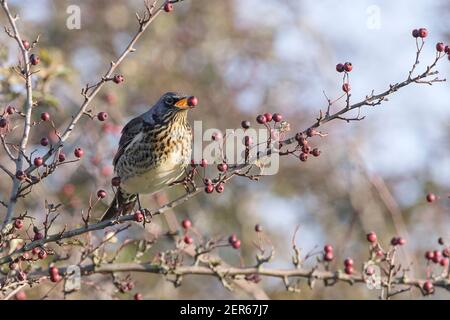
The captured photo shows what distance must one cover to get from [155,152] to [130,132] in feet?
1.43

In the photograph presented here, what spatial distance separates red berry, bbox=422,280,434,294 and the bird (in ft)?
5.99

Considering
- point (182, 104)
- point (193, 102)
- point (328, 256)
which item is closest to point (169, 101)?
point (182, 104)

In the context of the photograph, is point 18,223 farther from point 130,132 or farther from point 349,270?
point 130,132

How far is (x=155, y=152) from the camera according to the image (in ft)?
19.3

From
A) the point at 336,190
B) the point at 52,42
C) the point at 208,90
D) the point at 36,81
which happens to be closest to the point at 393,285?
the point at 36,81

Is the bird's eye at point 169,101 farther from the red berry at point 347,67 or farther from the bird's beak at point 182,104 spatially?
the red berry at point 347,67

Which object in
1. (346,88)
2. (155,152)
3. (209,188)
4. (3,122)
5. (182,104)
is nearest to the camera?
(209,188)

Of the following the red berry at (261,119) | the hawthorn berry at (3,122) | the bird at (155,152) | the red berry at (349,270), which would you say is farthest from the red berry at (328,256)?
the hawthorn berry at (3,122)

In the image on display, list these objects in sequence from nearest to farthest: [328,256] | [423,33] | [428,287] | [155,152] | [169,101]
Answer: [423,33], [428,287], [328,256], [155,152], [169,101]

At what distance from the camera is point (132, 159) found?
5961mm

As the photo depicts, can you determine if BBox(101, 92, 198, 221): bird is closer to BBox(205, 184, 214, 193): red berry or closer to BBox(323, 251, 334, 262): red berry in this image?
BBox(323, 251, 334, 262): red berry

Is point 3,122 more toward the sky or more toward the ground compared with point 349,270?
more toward the sky
